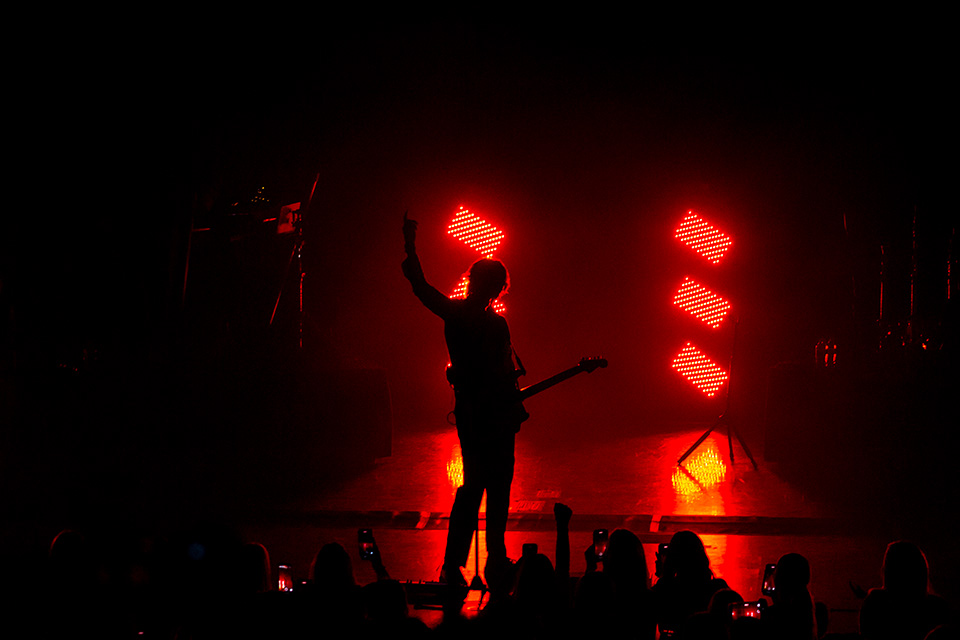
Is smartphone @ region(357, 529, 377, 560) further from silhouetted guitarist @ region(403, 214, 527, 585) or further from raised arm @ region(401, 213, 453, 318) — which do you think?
raised arm @ region(401, 213, 453, 318)

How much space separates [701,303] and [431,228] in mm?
3139

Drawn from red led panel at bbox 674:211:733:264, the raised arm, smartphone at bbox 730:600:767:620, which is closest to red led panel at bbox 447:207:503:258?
red led panel at bbox 674:211:733:264

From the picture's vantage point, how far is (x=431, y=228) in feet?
36.9

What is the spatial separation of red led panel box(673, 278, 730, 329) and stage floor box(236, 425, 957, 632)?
2414 mm

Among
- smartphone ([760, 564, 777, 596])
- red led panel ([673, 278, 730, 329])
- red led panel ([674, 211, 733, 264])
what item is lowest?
smartphone ([760, 564, 777, 596])

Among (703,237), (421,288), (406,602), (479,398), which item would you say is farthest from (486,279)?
(703,237)

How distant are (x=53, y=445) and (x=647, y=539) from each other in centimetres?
399

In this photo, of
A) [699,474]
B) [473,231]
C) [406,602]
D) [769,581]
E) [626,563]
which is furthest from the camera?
[473,231]

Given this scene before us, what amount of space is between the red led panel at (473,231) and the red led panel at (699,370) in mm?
2420

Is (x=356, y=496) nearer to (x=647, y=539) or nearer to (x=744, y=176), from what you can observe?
(x=647, y=539)

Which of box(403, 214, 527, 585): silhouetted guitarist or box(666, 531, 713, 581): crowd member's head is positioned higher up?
box(403, 214, 527, 585): silhouetted guitarist

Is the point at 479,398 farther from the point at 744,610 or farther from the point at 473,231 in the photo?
the point at 473,231

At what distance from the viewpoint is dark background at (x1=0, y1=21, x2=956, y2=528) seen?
686cm

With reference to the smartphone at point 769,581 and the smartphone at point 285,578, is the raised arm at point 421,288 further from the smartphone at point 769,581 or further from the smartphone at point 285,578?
the smartphone at point 769,581
